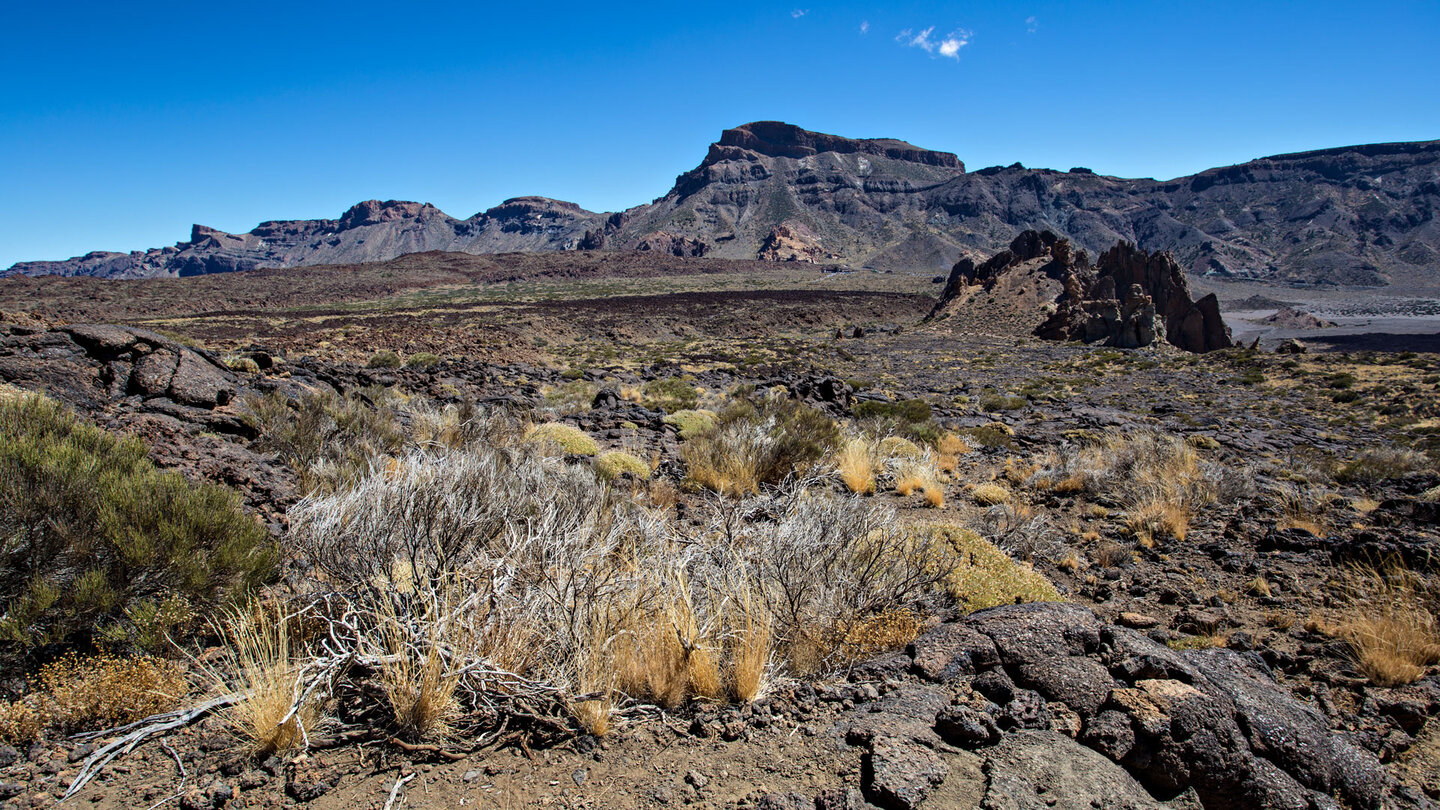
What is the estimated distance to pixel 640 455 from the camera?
27.4 ft

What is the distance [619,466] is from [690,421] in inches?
133

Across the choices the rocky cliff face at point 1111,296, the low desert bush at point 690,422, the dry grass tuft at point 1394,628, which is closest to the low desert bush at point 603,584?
the dry grass tuft at point 1394,628

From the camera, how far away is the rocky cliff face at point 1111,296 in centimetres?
3397

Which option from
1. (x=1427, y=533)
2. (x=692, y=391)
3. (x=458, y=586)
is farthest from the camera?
(x=692, y=391)

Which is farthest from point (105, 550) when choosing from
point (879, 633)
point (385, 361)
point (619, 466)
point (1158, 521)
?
point (385, 361)

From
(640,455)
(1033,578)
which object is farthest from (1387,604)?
(640,455)

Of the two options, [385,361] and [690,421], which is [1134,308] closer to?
[690,421]

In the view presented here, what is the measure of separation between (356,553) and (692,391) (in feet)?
40.1

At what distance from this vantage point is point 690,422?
10.6m

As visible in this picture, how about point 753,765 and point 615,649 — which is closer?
point 753,765

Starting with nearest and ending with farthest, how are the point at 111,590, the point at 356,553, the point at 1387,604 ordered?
the point at 111,590
the point at 356,553
the point at 1387,604

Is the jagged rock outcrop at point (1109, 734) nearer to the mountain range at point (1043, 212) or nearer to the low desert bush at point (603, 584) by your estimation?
the low desert bush at point (603, 584)

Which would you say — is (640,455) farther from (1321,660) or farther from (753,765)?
(1321,660)

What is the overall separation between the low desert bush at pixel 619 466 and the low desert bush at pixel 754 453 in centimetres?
60
